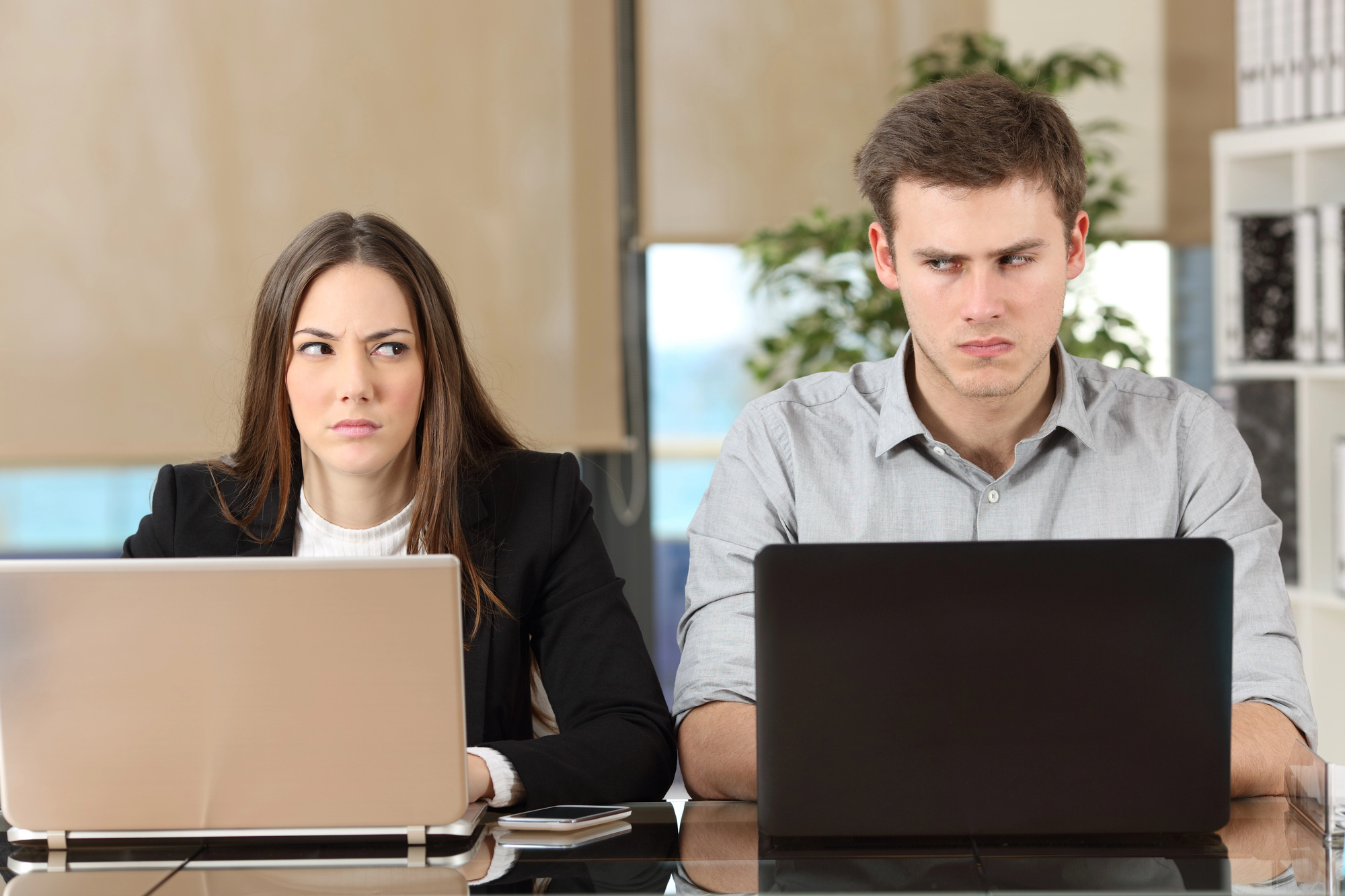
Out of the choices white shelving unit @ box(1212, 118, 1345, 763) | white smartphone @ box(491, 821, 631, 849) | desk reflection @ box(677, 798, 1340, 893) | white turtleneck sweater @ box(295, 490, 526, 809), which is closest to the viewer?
desk reflection @ box(677, 798, 1340, 893)

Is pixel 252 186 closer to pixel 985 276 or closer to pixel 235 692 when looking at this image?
pixel 985 276

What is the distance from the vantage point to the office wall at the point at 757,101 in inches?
131

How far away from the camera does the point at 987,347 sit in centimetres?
142

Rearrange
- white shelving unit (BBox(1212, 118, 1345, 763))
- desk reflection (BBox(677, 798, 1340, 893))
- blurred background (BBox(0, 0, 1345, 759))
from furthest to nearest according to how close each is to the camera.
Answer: blurred background (BBox(0, 0, 1345, 759))
white shelving unit (BBox(1212, 118, 1345, 763))
desk reflection (BBox(677, 798, 1340, 893))

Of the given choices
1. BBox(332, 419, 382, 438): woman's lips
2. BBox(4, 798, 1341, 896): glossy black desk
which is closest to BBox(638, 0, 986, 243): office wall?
BBox(332, 419, 382, 438): woman's lips

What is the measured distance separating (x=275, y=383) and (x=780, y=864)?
935 mm

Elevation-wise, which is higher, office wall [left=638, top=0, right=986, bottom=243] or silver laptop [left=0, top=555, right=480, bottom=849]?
office wall [left=638, top=0, right=986, bottom=243]

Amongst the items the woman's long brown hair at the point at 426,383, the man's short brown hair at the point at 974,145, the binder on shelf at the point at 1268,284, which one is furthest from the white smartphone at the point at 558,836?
the binder on shelf at the point at 1268,284

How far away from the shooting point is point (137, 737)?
1.02 meters

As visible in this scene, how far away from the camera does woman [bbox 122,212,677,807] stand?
4.99 ft

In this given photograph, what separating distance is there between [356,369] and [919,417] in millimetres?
711

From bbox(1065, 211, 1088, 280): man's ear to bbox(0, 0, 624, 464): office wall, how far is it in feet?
6.35

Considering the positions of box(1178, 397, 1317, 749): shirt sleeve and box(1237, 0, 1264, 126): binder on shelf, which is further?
box(1237, 0, 1264, 126): binder on shelf

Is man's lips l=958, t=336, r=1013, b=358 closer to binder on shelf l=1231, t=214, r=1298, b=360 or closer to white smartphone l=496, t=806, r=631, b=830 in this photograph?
white smartphone l=496, t=806, r=631, b=830
